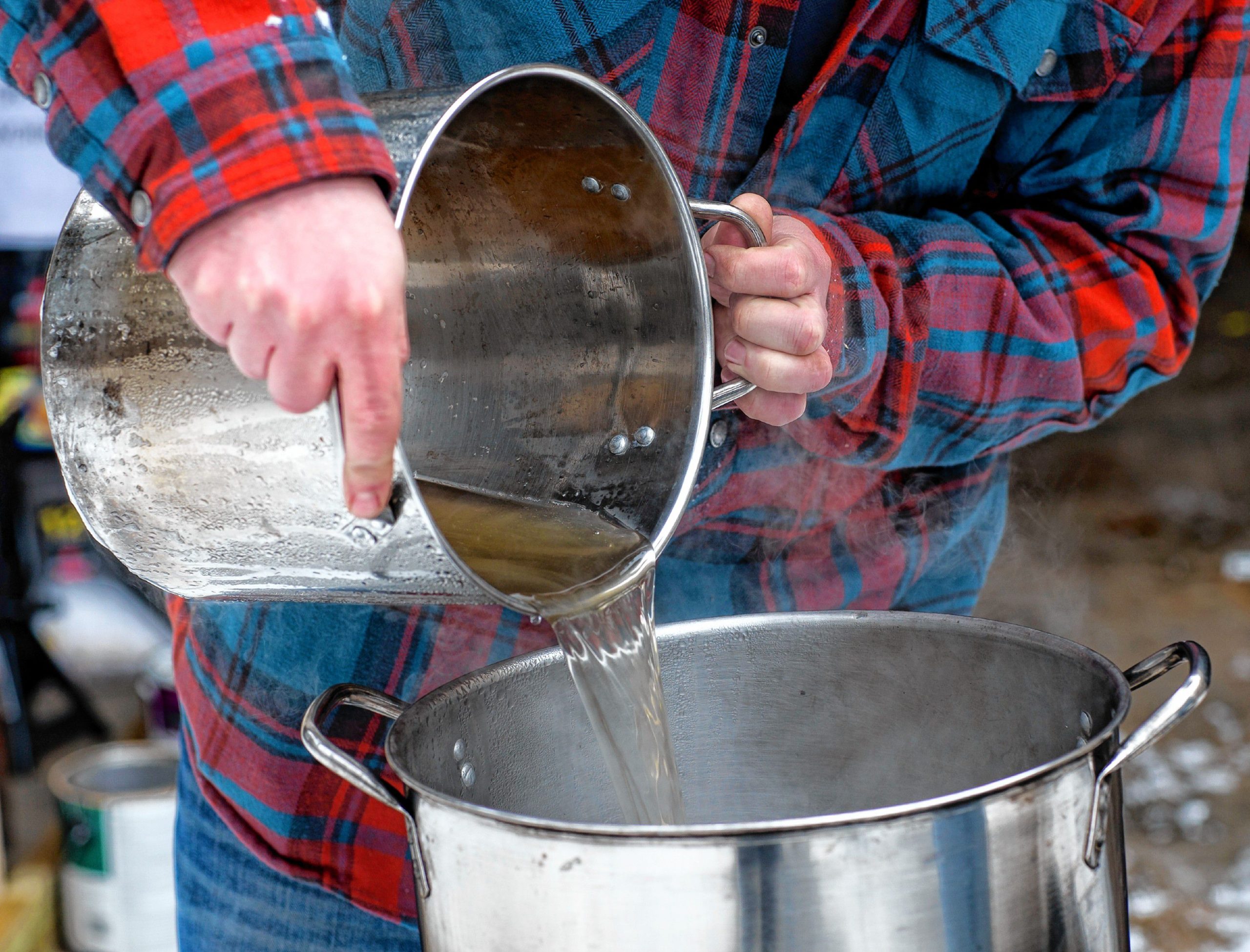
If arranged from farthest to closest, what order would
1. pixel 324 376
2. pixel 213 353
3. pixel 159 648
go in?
pixel 159 648, pixel 213 353, pixel 324 376

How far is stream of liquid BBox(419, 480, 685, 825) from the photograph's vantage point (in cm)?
85

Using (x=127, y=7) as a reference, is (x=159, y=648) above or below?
below

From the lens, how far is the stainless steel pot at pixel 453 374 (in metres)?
0.70

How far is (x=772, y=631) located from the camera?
97 centimetres

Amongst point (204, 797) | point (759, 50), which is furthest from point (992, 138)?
point (204, 797)

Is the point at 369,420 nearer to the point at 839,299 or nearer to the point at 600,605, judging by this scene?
the point at 600,605

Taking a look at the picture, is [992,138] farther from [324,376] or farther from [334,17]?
[324,376]

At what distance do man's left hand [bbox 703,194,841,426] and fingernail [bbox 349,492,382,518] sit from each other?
1.27ft

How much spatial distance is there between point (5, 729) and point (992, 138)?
2120mm

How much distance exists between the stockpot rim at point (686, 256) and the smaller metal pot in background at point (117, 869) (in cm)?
144

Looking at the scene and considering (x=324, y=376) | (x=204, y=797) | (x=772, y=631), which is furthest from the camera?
(x=204, y=797)

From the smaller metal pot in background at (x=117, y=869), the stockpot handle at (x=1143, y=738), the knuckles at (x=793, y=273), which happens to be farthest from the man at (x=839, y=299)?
the smaller metal pot in background at (x=117, y=869)

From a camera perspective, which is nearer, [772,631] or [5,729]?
[772,631]

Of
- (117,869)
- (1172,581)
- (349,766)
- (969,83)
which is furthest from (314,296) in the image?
(1172,581)
